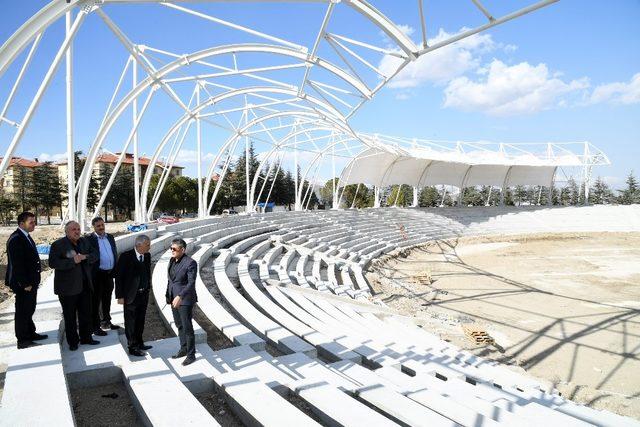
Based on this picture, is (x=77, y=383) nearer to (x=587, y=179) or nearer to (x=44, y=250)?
(x=44, y=250)

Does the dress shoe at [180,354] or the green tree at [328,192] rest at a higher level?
the green tree at [328,192]

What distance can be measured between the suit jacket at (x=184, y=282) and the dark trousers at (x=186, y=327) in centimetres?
10

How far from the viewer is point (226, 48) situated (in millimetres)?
12359

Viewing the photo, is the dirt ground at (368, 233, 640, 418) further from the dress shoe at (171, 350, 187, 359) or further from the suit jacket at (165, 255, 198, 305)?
the suit jacket at (165, 255, 198, 305)

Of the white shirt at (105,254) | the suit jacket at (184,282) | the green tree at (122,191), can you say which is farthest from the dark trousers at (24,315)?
the green tree at (122,191)

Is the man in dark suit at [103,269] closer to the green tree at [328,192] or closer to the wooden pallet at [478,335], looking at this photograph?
the wooden pallet at [478,335]

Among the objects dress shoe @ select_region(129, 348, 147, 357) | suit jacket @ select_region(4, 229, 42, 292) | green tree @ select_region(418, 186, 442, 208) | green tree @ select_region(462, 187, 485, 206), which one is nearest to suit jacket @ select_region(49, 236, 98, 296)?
suit jacket @ select_region(4, 229, 42, 292)

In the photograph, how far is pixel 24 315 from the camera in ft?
14.0

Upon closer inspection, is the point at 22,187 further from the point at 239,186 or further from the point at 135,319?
the point at 135,319

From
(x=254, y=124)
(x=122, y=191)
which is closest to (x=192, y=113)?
(x=254, y=124)

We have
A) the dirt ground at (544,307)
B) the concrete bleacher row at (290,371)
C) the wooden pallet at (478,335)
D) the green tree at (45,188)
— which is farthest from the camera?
the green tree at (45,188)

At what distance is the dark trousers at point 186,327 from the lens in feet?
15.4

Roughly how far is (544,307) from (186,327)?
43.7 feet

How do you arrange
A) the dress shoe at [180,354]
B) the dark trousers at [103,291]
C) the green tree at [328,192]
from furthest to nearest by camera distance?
the green tree at [328,192] < the dark trousers at [103,291] < the dress shoe at [180,354]
